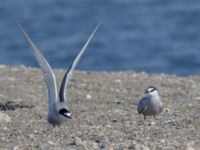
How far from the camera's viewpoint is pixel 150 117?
45.8 ft


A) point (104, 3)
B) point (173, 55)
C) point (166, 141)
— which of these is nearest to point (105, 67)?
point (173, 55)

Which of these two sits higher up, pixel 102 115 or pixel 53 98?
pixel 53 98

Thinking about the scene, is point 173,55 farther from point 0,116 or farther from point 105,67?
point 0,116

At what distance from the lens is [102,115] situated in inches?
552

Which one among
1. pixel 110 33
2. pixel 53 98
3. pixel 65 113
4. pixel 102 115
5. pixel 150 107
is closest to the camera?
pixel 65 113

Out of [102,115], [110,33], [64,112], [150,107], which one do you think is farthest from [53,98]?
[110,33]

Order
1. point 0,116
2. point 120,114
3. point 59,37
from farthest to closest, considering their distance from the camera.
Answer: point 59,37
point 120,114
point 0,116

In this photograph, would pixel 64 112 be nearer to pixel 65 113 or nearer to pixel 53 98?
pixel 65 113

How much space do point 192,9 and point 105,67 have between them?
12.3 metres

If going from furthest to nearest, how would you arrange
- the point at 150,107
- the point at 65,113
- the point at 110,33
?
the point at 110,33 < the point at 150,107 < the point at 65,113

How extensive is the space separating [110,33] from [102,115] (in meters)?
27.8

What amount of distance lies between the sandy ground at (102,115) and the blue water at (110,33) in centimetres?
1414

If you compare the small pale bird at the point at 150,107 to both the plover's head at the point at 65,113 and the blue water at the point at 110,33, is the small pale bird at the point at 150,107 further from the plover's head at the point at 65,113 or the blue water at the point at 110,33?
the blue water at the point at 110,33

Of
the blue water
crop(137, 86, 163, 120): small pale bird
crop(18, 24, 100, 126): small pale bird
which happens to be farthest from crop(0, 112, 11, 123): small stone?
the blue water
